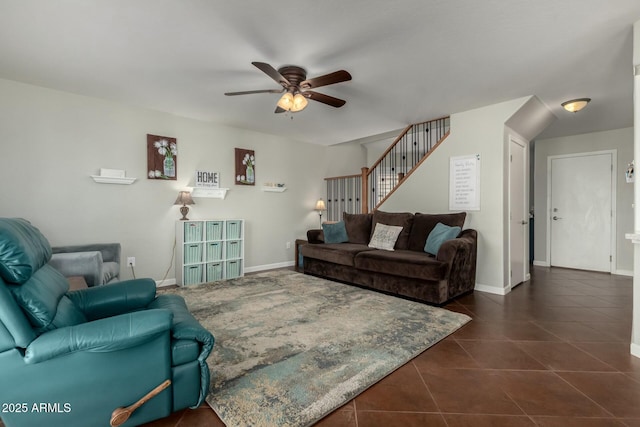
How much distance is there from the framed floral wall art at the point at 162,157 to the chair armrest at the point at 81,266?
61.4 inches

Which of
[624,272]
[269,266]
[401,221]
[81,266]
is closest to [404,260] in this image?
[401,221]

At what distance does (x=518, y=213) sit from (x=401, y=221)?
5.39 ft

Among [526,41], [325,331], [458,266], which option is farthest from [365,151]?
[325,331]

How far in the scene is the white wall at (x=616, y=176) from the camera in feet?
15.5

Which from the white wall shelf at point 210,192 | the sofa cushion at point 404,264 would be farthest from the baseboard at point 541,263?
the white wall shelf at point 210,192

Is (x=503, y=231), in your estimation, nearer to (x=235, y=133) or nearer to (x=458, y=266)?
(x=458, y=266)

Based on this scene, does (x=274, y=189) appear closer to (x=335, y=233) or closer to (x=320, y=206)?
(x=320, y=206)

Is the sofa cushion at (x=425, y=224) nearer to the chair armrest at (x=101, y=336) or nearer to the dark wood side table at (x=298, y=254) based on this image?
the dark wood side table at (x=298, y=254)

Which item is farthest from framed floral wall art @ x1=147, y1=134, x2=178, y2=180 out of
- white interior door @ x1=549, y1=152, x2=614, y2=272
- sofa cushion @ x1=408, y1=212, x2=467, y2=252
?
white interior door @ x1=549, y1=152, x2=614, y2=272

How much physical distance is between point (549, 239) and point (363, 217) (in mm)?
3693

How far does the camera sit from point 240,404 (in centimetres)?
152

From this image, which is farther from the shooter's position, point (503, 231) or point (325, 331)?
point (503, 231)

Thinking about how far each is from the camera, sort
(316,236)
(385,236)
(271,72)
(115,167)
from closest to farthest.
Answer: (271,72)
(115,167)
(385,236)
(316,236)

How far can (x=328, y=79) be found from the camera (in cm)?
251
